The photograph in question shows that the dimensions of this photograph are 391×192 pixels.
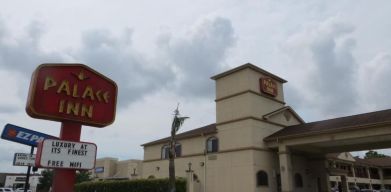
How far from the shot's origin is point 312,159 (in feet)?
124

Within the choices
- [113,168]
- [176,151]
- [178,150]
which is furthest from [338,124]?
[113,168]

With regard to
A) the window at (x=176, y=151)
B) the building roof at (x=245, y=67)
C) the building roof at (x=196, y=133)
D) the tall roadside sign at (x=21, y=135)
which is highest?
the building roof at (x=245, y=67)

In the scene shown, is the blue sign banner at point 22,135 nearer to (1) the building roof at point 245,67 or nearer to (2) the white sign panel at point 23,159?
(2) the white sign panel at point 23,159

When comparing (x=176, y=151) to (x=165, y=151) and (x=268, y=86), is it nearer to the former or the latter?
(x=165, y=151)

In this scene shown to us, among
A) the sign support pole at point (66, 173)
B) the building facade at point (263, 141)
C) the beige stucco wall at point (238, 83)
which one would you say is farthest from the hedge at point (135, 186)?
the sign support pole at point (66, 173)

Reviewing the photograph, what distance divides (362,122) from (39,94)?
2533cm

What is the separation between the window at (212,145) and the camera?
118ft

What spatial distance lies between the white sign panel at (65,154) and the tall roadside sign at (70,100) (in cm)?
12

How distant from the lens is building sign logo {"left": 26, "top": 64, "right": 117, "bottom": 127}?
959 cm

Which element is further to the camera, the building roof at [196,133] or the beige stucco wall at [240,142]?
the building roof at [196,133]

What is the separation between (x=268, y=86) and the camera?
36.6 meters

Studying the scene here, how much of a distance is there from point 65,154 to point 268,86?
29.6m

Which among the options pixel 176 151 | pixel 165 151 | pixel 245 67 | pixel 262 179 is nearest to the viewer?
pixel 262 179

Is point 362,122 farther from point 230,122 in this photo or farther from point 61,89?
point 61,89
